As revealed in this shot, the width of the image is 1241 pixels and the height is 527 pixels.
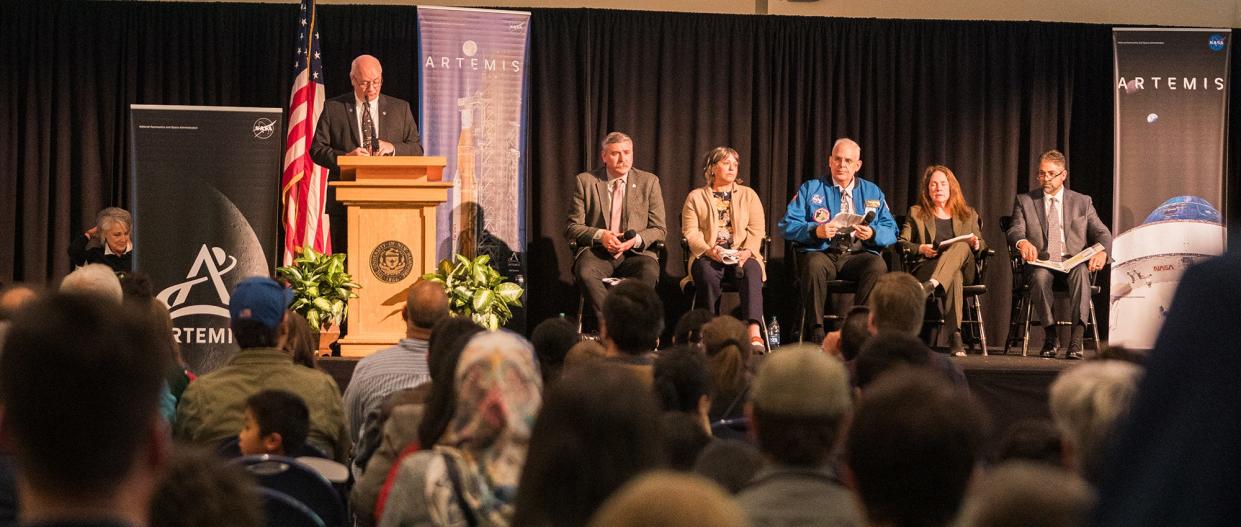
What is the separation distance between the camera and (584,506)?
1.39m

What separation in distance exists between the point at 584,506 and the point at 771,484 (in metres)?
0.48

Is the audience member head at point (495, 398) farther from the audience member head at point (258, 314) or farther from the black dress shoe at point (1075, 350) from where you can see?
the black dress shoe at point (1075, 350)

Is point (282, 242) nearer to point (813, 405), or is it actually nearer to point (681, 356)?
point (681, 356)

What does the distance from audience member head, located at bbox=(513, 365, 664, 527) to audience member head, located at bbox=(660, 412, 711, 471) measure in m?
0.90

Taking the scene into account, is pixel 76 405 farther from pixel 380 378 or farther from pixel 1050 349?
pixel 1050 349

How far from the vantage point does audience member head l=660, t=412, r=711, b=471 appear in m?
2.35

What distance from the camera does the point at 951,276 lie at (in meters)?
7.14

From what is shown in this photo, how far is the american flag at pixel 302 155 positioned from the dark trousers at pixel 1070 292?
4.20 metres

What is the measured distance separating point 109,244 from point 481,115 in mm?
2393

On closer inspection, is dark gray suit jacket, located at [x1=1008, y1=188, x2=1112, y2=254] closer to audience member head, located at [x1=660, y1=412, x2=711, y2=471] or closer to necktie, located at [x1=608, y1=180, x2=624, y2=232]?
necktie, located at [x1=608, y1=180, x2=624, y2=232]

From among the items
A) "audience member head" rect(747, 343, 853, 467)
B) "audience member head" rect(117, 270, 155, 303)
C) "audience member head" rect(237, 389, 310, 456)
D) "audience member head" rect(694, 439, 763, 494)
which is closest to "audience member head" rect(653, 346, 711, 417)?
"audience member head" rect(694, 439, 763, 494)

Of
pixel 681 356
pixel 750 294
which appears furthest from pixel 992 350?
pixel 681 356

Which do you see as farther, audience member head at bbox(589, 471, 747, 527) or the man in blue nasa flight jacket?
the man in blue nasa flight jacket

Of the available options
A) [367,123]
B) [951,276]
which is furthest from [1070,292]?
[367,123]
